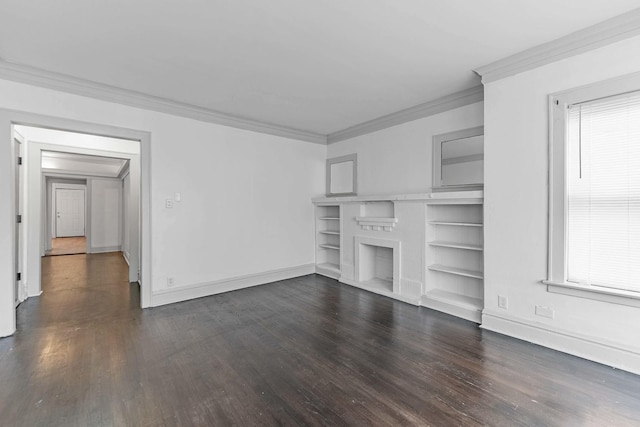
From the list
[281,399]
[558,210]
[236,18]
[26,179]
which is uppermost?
[236,18]

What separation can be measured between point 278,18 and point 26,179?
449 cm

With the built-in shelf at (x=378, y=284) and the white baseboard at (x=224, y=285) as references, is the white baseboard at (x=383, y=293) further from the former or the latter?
the white baseboard at (x=224, y=285)

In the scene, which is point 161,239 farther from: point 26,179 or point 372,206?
point 372,206

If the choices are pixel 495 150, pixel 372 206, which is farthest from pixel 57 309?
pixel 495 150

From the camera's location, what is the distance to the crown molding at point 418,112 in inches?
135

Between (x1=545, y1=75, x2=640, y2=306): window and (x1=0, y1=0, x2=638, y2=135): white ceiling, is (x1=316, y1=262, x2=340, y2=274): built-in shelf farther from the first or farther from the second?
(x1=545, y1=75, x2=640, y2=306): window

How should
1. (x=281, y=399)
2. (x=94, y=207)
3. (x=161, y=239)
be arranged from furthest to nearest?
(x=94, y=207) → (x=161, y=239) → (x=281, y=399)

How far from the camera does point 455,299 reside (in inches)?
133

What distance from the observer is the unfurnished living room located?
6.47 ft

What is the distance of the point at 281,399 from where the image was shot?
1879 millimetres

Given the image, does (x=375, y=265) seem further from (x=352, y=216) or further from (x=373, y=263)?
(x=352, y=216)

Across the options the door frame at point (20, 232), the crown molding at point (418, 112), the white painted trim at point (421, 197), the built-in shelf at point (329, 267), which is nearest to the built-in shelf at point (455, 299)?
the white painted trim at point (421, 197)

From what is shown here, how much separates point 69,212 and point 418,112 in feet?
43.4

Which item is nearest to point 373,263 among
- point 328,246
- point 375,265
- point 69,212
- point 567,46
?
point 375,265
